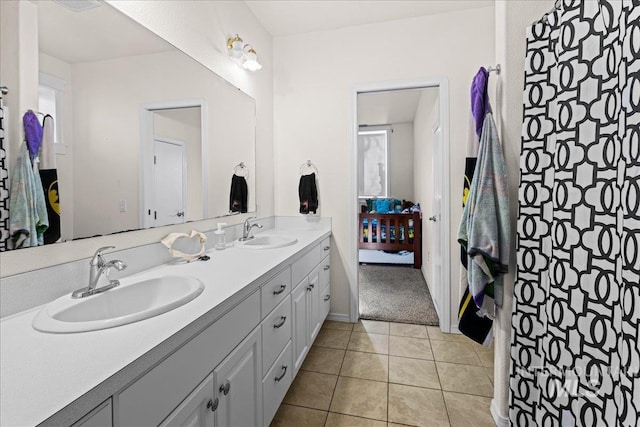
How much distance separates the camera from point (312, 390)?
1781 mm

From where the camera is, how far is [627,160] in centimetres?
76

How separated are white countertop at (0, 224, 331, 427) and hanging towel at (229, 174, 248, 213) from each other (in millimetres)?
1191

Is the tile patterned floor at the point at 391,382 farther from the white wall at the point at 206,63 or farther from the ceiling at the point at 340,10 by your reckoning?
the ceiling at the point at 340,10

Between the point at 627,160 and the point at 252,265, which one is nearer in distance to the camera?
the point at 627,160

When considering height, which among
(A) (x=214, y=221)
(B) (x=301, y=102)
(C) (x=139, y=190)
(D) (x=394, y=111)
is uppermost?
(D) (x=394, y=111)

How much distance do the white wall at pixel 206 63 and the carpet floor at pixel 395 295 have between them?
1.44 meters

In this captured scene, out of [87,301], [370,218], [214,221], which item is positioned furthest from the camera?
[370,218]

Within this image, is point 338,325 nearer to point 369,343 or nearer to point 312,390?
point 369,343

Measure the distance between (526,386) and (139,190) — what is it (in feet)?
6.39

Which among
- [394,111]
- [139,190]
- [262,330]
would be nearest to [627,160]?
[262,330]

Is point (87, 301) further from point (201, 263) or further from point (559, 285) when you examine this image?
point (559, 285)

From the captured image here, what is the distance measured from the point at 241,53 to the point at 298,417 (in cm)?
233

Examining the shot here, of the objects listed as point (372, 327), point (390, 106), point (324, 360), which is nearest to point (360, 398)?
point (324, 360)

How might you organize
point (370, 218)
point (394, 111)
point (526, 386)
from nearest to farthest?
1. point (526, 386)
2. point (370, 218)
3. point (394, 111)
